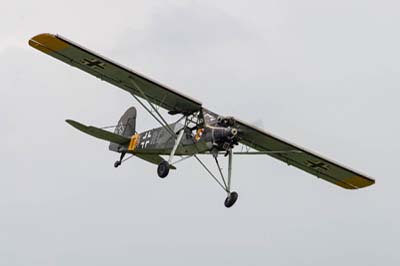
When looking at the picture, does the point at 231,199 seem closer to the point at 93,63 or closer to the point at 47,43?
the point at 93,63

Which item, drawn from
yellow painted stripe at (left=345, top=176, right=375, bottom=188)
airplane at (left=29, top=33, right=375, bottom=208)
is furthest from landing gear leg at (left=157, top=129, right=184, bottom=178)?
yellow painted stripe at (left=345, top=176, right=375, bottom=188)

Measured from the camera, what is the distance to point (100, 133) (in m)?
44.1

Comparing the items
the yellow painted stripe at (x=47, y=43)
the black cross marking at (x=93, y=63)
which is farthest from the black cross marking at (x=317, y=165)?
the yellow painted stripe at (x=47, y=43)

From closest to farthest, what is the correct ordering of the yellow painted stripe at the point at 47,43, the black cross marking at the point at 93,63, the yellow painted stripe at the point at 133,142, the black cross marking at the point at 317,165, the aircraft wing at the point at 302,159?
the yellow painted stripe at the point at 47,43
the black cross marking at the point at 93,63
the aircraft wing at the point at 302,159
the yellow painted stripe at the point at 133,142
the black cross marking at the point at 317,165

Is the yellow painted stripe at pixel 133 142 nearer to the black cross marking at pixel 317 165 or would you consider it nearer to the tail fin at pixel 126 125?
the tail fin at pixel 126 125

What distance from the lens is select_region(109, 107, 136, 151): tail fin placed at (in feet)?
149

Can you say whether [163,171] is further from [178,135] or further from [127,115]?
[127,115]

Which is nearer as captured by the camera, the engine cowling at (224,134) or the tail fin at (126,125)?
the engine cowling at (224,134)

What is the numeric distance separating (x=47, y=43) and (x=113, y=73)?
2611 mm

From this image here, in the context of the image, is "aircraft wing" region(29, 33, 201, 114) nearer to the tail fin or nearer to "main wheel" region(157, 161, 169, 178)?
"main wheel" region(157, 161, 169, 178)

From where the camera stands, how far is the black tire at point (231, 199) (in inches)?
1598

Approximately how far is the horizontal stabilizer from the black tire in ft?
18.7

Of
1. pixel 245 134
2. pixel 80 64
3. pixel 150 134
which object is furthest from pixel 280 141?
pixel 80 64

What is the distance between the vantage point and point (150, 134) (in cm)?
4356
